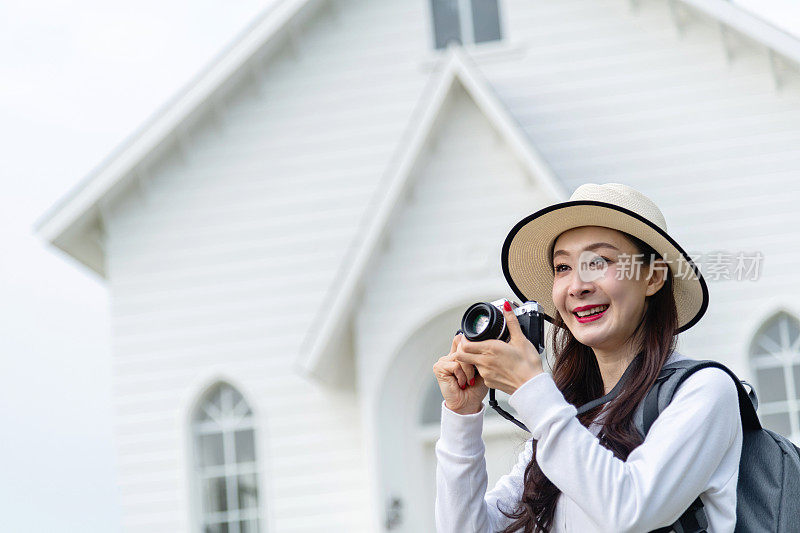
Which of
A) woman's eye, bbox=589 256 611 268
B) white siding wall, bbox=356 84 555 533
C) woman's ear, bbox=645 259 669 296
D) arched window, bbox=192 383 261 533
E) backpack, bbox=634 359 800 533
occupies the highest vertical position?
white siding wall, bbox=356 84 555 533

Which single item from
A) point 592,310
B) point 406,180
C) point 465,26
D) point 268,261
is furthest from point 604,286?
point 465,26

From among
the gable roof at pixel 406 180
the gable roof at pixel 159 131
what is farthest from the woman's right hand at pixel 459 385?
the gable roof at pixel 159 131

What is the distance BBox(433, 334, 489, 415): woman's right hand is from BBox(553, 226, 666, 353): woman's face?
0.27 meters

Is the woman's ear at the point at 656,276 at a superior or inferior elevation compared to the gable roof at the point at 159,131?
inferior

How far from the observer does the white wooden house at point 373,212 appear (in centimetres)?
1077

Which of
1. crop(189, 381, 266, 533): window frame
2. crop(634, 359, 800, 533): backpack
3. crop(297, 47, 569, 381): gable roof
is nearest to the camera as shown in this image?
crop(634, 359, 800, 533): backpack

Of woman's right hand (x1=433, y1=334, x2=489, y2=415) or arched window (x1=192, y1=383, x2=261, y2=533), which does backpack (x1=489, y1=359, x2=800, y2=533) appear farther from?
arched window (x1=192, y1=383, x2=261, y2=533)

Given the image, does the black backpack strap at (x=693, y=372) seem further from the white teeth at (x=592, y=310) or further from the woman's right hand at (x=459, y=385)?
the woman's right hand at (x=459, y=385)

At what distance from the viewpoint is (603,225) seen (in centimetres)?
264

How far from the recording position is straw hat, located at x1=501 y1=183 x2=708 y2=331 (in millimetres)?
2578

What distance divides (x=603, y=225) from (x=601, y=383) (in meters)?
0.44

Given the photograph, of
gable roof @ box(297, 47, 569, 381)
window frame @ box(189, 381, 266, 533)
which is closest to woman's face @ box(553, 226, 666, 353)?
gable roof @ box(297, 47, 569, 381)

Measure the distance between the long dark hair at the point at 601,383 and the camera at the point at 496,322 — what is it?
0.74ft

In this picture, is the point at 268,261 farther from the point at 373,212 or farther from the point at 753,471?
the point at 753,471
